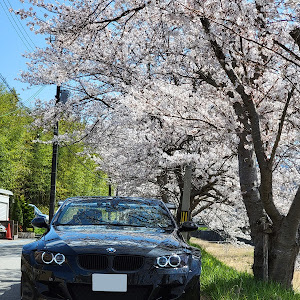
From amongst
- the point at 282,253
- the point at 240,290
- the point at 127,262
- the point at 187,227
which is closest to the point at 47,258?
the point at 127,262

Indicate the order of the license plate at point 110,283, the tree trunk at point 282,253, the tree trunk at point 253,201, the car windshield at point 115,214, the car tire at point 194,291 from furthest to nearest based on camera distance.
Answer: the tree trunk at point 253,201 → the tree trunk at point 282,253 → the car windshield at point 115,214 → the car tire at point 194,291 → the license plate at point 110,283

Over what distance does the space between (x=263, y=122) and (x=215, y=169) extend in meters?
7.14

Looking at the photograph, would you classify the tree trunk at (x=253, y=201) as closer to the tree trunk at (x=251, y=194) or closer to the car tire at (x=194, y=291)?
the tree trunk at (x=251, y=194)

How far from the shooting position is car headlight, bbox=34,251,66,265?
16.2 feet

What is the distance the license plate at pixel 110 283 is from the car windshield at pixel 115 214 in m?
1.32

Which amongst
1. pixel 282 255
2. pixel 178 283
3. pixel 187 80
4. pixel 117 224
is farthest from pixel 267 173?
pixel 187 80

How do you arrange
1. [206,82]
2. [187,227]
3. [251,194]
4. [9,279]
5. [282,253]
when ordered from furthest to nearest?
[206,82], [9,279], [251,194], [282,253], [187,227]

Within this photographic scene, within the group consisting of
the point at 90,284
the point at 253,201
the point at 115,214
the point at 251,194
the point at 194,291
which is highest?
the point at 251,194

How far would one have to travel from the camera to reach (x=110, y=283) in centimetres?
480

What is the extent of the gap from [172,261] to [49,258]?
1172 millimetres

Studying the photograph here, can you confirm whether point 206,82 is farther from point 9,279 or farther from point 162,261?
point 162,261

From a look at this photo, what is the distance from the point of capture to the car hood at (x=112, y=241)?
16.4 feet

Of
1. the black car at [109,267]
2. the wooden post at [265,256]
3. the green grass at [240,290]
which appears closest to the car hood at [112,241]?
the black car at [109,267]

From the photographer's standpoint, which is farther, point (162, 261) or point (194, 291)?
point (194, 291)
